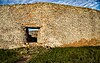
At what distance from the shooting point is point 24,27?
16109 millimetres

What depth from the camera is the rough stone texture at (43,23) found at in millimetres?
15906

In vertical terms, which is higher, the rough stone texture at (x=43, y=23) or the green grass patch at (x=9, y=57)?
the rough stone texture at (x=43, y=23)

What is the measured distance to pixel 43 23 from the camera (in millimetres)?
15922

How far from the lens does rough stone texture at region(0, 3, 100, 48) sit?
626 inches

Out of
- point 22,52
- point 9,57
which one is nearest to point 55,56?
point 9,57

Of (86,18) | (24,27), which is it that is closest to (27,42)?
(24,27)

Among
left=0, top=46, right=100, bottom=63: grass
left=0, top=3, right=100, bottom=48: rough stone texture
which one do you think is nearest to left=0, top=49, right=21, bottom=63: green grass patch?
left=0, top=46, right=100, bottom=63: grass

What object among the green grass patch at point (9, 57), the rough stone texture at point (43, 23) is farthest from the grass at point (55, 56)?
the rough stone texture at point (43, 23)

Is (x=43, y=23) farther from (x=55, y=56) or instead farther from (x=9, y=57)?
(x=55, y=56)

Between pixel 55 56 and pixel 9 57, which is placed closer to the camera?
pixel 55 56

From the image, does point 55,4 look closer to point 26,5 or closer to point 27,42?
point 26,5

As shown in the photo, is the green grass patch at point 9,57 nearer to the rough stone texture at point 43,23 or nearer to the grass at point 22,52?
the grass at point 22,52

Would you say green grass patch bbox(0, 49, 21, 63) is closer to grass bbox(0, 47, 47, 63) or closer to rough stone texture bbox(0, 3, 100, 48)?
grass bbox(0, 47, 47, 63)

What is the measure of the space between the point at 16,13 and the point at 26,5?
0.92 meters
